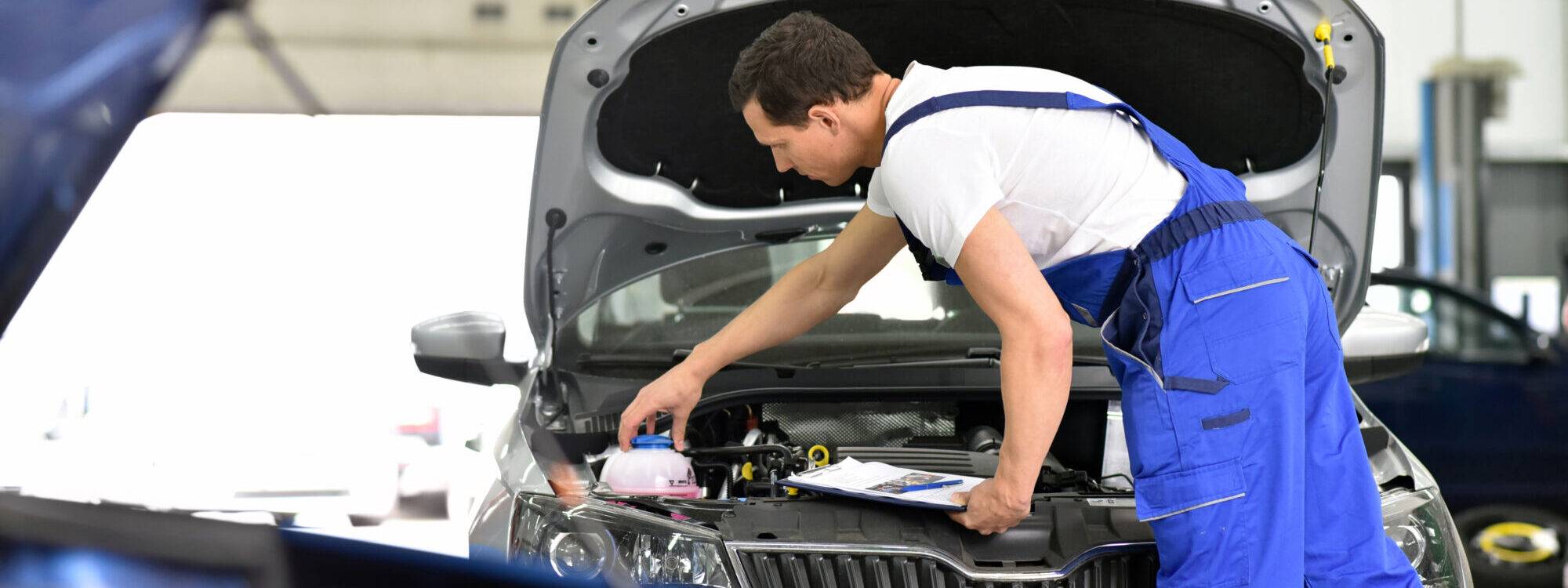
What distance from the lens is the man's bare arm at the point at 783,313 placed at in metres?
2.09

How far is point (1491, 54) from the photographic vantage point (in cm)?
1178

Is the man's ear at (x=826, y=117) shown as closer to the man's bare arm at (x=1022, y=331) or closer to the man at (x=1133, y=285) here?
the man at (x=1133, y=285)

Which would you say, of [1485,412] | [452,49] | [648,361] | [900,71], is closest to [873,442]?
[648,361]

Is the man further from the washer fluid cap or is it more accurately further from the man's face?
the washer fluid cap

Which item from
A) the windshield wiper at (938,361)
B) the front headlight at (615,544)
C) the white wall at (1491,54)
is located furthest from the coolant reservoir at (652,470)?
the white wall at (1491,54)

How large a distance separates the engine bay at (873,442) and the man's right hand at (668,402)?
132 mm

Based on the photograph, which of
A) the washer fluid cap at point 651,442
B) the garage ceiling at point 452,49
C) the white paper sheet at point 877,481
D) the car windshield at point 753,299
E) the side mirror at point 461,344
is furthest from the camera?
the garage ceiling at point 452,49

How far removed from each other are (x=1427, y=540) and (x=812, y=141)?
111cm

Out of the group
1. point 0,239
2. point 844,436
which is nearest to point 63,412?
point 0,239

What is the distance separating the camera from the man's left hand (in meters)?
1.67

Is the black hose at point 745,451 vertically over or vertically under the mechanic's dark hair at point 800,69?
under

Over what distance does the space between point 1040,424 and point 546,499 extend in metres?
0.74

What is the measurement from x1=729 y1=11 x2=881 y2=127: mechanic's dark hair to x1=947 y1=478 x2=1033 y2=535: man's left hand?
1.86 ft

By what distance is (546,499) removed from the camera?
6.13 feet
